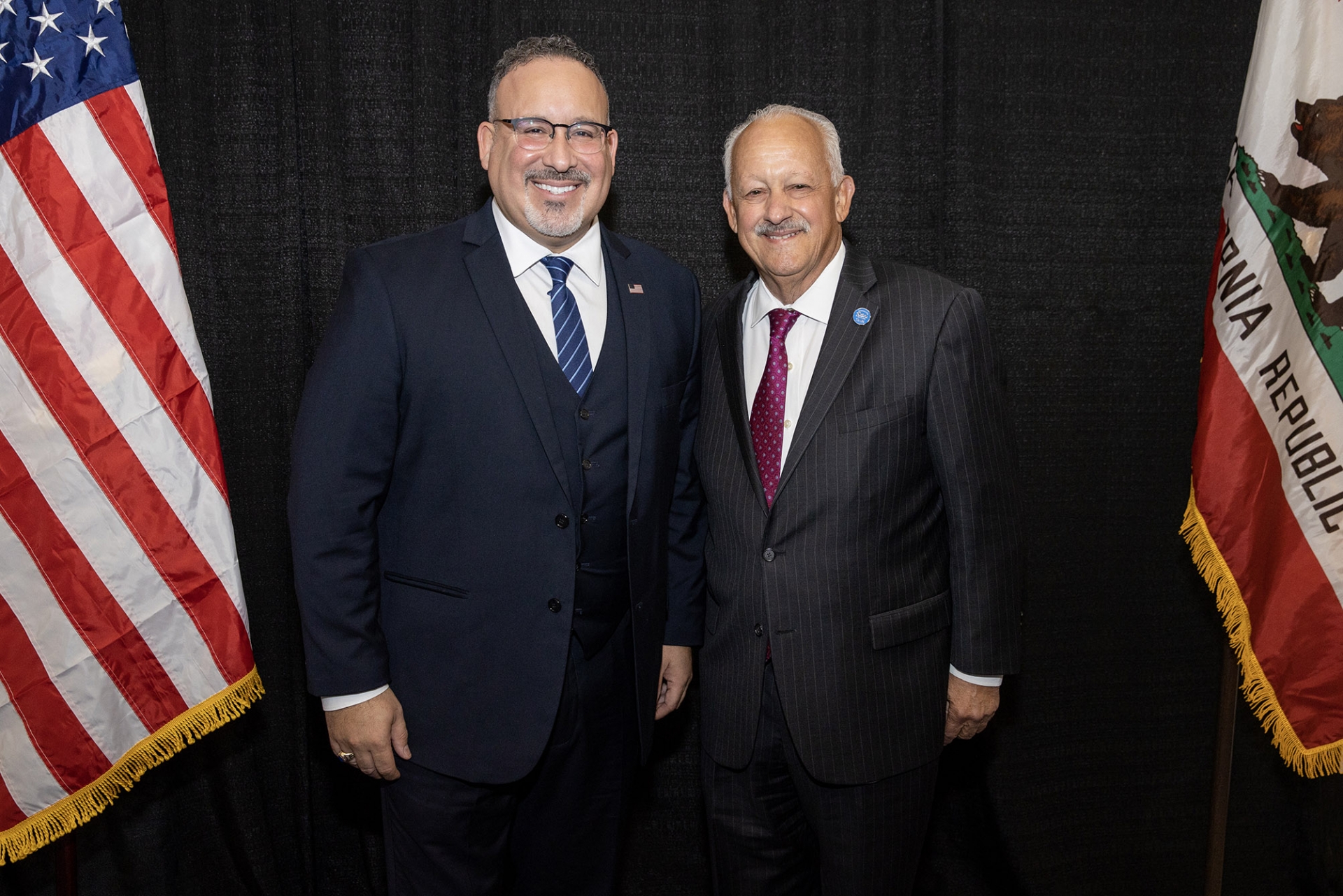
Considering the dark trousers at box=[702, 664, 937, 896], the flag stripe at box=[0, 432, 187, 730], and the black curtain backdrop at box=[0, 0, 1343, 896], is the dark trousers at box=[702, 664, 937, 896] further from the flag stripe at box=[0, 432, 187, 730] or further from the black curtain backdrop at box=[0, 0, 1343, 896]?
the flag stripe at box=[0, 432, 187, 730]

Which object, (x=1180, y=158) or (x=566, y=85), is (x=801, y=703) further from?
(x=1180, y=158)

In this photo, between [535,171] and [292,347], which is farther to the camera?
[292,347]

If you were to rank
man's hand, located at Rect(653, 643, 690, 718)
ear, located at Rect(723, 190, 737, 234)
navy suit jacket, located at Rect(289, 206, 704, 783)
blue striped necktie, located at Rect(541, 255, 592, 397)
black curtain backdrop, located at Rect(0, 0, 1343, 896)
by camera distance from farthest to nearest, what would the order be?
1. black curtain backdrop, located at Rect(0, 0, 1343, 896)
2. man's hand, located at Rect(653, 643, 690, 718)
3. ear, located at Rect(723, 190, 737, 234)
4. blue striped necktie, located at Rect(541, 255, 592, 397)
5. navy suit jacket, located at Rect(289, 206, 704, 783)

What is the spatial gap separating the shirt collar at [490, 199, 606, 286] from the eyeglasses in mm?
139

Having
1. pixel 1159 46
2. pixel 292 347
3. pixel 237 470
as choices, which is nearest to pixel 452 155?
pixel 292 347

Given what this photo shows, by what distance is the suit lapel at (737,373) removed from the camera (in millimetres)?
1765

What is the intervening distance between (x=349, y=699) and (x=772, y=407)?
0.92 m

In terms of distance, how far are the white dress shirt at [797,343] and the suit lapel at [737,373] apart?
0.06ft

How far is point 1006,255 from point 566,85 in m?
1.40

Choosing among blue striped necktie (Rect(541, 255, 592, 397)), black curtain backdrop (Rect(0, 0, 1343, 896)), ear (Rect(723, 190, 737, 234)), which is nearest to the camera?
blue striped necktie (Rect(541, 255, 592, 397))

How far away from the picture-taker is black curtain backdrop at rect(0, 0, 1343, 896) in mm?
2289

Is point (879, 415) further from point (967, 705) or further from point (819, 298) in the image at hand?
point (967, 705)

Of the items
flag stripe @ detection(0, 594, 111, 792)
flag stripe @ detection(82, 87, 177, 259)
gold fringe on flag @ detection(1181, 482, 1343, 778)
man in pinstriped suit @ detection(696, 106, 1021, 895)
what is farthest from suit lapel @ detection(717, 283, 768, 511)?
flag stripe @ detection(0, 594, 111, 792)

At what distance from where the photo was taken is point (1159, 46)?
8.38 ft
